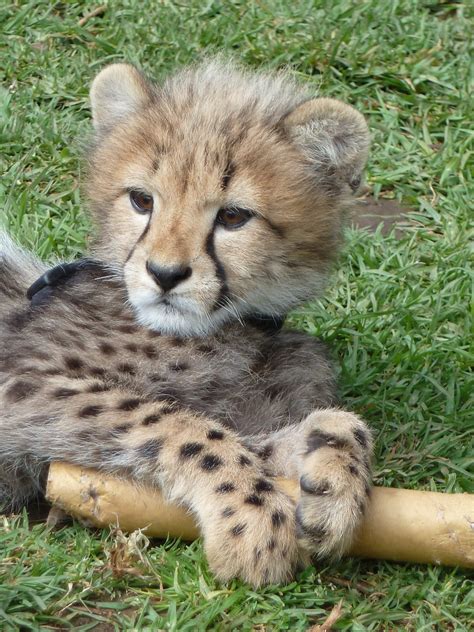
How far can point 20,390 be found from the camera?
3924mm

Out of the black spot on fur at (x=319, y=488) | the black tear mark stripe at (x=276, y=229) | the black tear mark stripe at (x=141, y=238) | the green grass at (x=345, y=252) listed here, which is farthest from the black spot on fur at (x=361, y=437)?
the black tear mark stripe at (x=141, y=238)

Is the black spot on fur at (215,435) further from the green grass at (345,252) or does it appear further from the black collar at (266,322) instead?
the black collar at (266,322)

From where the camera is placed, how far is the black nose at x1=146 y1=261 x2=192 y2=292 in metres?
3.69

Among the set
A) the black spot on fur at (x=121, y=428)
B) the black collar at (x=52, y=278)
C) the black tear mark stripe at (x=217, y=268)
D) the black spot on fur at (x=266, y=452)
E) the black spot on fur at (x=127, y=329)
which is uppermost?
the black tear mark stripe at (x=217, y=268)

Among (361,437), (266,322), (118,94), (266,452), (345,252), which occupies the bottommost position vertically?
(345,252)

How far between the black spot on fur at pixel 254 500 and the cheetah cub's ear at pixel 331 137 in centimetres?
122

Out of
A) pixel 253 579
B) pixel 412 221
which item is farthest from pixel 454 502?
pixel 412 221

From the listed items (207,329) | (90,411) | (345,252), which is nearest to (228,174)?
(207,329)

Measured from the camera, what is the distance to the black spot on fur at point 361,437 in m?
3.77

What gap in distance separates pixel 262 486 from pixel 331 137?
129cm

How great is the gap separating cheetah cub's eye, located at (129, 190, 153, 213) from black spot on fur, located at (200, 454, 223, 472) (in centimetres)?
90

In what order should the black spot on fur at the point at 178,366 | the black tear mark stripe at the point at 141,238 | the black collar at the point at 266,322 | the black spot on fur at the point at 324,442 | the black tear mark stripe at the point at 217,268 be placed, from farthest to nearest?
the black collar at the point at 266,322 < the black spot on fur at the point at 178,366 < the black tear mark stripe at the point at 141,238 < the black tear mark stripe at the point at 217,268 < the black spot on fur at the point at 324,442

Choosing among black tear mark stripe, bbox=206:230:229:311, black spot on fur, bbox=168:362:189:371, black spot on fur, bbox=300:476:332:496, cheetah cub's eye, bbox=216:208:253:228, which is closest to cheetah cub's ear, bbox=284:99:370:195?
cheetah cub's eye, bbox=216:208:253:228

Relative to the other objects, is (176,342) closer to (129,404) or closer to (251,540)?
(129,404)
